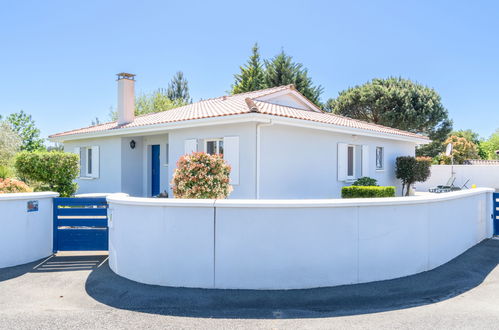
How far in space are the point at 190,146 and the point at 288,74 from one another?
2299cm

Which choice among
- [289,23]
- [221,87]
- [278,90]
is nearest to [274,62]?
[221,87]

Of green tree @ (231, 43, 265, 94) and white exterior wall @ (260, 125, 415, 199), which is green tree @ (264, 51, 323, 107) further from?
white exterior wall @ (260, 125, 415, 199)

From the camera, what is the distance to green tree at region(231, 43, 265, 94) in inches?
1358

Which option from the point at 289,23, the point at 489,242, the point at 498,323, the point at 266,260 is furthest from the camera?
the point at 289,23

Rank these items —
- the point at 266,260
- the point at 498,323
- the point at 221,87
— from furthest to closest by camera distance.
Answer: the point at 221,87 → the point at 266,260 → the point at 498,323

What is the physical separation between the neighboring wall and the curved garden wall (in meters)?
23.1

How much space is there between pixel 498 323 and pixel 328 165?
8.99m

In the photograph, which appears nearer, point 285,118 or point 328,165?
point 285,118

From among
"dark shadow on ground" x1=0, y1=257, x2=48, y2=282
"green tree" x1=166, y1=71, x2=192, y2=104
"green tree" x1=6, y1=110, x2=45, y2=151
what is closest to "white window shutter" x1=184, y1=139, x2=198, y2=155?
"dark shadow on ground" x1=0, y1=257, x2=48, y2=282

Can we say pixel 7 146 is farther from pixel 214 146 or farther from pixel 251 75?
pixel 251 75

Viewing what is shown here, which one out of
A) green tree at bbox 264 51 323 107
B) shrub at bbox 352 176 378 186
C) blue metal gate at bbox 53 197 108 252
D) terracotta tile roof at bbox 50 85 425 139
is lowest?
blue metal gate at bbox 53 197 108 252

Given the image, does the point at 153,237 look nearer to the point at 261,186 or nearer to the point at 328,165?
the point at 261,186

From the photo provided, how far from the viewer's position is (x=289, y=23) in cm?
2062

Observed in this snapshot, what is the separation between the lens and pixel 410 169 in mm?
17156
